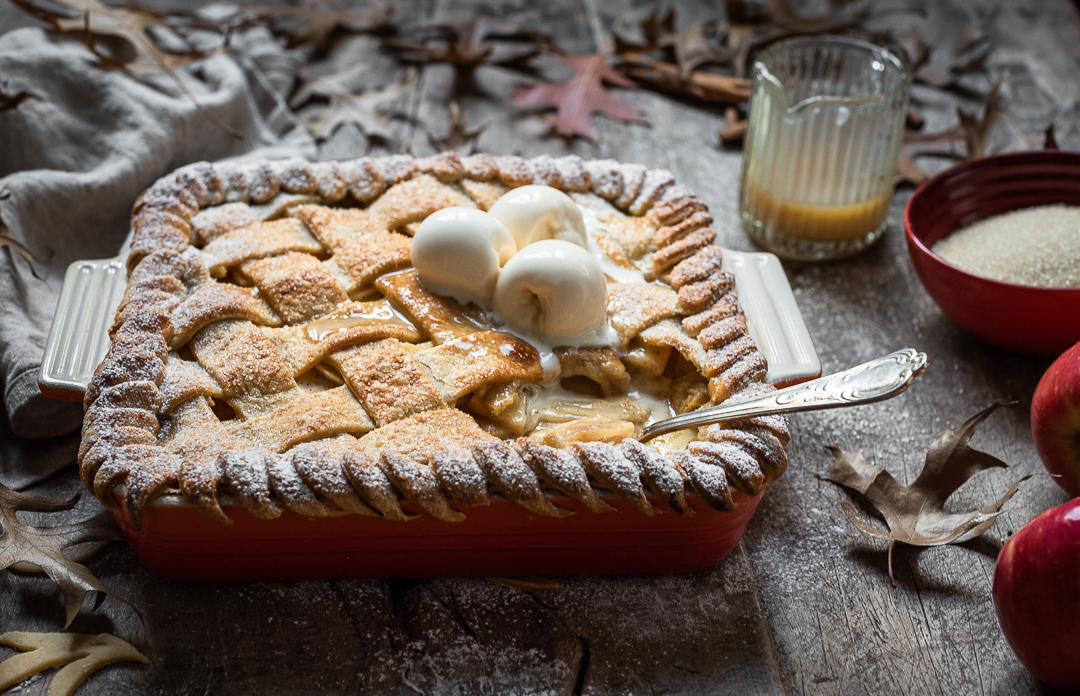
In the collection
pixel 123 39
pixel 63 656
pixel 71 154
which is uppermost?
pixel 123 39

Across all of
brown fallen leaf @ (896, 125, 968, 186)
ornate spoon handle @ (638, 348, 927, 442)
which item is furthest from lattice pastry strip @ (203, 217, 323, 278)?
brown fallen leaf @ (896, 125, 968, 186)

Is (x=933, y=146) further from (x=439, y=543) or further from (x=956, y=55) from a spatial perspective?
(x=439, y=543)

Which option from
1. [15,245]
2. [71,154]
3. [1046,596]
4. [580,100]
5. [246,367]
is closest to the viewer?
[1046,596]

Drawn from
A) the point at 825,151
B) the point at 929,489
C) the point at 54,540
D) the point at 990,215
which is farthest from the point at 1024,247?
the point at 54,540

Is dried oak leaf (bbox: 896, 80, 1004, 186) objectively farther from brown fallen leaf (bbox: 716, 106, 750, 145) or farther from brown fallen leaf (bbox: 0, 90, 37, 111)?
brown fallen leaf (bbox: 0, 90, 37, 111)

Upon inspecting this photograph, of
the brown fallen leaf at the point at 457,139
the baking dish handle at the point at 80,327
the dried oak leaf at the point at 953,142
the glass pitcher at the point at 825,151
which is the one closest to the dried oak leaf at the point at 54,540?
the baking dish handle at the point at 80,327

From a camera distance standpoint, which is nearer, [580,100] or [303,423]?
[303,423]

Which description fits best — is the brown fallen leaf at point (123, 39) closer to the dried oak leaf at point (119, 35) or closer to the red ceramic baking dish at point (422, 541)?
the dried oak leaf at point (119, 35)
